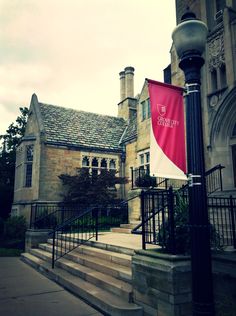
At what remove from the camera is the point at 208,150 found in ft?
39.1

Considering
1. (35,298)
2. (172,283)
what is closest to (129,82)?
(35,298)

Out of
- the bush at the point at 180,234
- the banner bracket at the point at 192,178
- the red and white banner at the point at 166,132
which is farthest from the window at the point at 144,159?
the banner bracket at the point at 192,178

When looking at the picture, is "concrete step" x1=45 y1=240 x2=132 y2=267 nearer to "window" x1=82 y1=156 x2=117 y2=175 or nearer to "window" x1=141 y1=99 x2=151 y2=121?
"window" x1=82 y1=156 x2=117 y2=175

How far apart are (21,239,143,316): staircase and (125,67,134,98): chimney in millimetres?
18613

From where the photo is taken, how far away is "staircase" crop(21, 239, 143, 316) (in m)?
5.39

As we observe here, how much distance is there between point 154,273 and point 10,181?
2469 centimetres

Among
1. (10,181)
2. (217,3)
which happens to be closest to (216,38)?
(217,3)

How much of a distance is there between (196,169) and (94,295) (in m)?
3.98

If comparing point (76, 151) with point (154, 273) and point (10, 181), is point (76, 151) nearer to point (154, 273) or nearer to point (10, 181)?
point (10, 181)

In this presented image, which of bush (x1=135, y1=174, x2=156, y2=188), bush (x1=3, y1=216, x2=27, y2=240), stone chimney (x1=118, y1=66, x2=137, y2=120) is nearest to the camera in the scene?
bush (x1=135, y1=174, x2=156, y2=188)

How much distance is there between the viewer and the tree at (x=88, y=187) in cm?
1832

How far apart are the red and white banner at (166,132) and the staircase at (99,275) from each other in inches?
110

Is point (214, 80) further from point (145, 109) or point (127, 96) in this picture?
point (127, 96)

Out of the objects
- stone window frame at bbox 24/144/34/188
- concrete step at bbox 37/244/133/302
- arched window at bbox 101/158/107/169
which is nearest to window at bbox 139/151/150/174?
arched window at bbox 101/158/107/169
